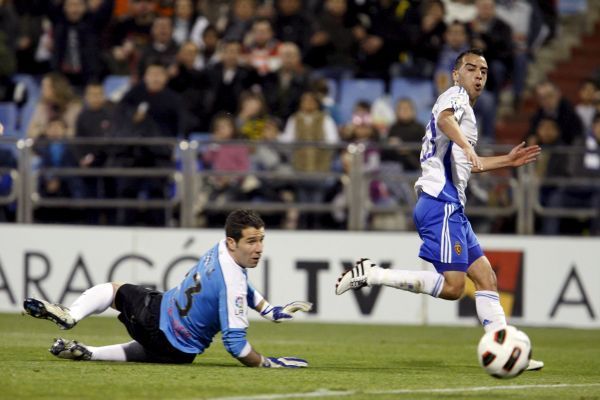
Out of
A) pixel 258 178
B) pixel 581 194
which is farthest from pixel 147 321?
pixel 581 194

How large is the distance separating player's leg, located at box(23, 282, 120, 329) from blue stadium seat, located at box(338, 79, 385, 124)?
925 cm

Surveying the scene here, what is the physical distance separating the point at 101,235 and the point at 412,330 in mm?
3845

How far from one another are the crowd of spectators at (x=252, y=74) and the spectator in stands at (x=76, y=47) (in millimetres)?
20

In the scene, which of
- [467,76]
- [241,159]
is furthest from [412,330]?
[467,76]

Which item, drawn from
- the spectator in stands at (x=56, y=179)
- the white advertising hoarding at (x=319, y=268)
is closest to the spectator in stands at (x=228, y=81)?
the spectator in stands at (x=56, y=179)

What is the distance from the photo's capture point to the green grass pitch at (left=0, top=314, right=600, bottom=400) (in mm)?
8039

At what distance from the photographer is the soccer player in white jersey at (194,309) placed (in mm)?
9109

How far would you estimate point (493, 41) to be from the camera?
18.5m

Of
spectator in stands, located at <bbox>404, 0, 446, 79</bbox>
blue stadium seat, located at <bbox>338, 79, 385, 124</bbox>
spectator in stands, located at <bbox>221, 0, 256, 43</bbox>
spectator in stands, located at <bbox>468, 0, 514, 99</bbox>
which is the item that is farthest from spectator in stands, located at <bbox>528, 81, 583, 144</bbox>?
spectator in stands, located at <bbox>221, 0, 256, 43</bbox>

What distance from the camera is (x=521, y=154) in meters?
9.23

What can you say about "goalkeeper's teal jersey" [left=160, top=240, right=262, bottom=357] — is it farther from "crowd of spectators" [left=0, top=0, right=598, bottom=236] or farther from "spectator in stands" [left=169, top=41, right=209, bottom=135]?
"spectator in stands" [left=169, top=41, right=209, bottom=135]

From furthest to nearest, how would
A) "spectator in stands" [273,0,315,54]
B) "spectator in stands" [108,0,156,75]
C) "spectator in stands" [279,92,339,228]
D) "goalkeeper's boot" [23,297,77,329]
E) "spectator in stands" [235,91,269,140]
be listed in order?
1. "spectator in stands" [108,0,156,75]
2. "spectator in stands" [273,0,315,54]
3. "spectator in stands" [235,91,269,140]
4. "spectator in stands" [279,92,339,228]
5. "goalkeeper's boot" [23,297,77,329]

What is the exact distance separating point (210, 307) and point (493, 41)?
10277 mm

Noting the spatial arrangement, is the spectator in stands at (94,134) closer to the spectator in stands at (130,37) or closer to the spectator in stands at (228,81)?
the spectator in stands at (228,81)
